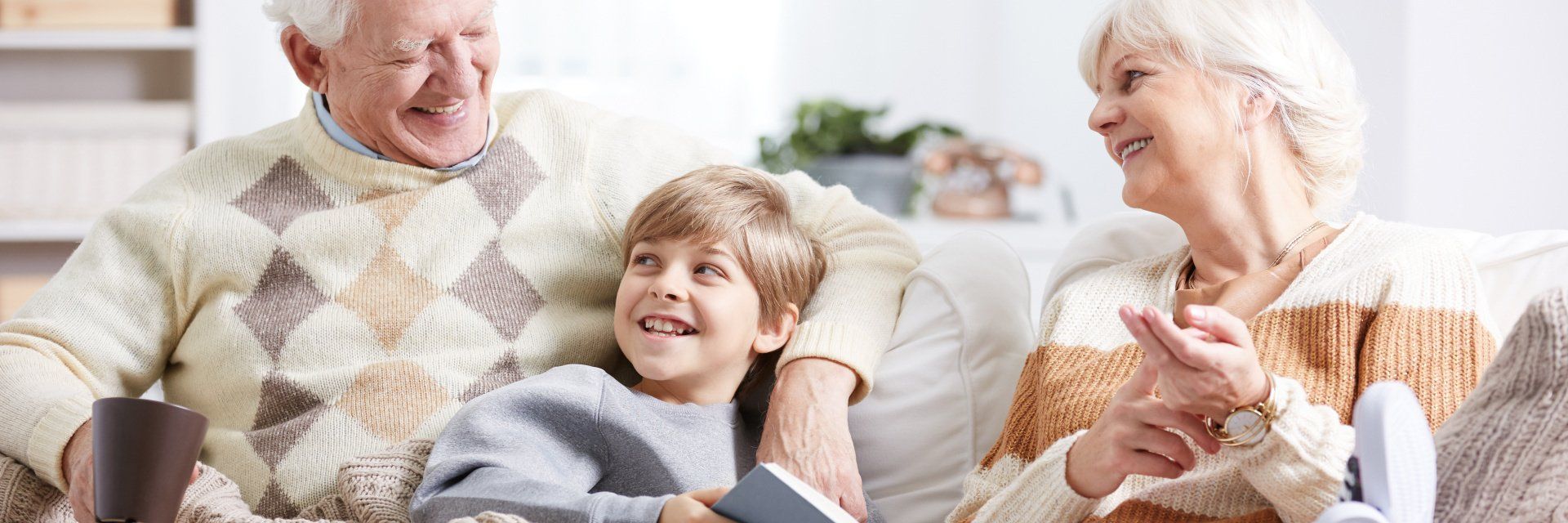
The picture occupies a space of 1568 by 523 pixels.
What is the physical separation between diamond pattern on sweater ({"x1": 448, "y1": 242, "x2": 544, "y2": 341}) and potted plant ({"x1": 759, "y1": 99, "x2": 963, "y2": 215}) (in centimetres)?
Result: 198

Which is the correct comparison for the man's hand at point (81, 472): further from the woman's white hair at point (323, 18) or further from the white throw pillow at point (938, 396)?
the white throw pillow at point (938, 396)

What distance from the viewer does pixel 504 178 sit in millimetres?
1605

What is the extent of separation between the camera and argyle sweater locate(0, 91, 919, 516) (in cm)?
146

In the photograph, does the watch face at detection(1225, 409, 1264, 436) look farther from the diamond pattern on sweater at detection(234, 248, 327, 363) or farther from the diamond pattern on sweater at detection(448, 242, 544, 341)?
the diamond pattern on sweater at detection(234, 248, 327, 363)

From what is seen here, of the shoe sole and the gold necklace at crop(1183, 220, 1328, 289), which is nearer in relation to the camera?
the shoe sole

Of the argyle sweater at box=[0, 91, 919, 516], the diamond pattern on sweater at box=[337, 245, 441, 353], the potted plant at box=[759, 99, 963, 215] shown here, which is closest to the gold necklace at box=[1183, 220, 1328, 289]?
the argyle sweater at box=[0, 91, 919, 516]

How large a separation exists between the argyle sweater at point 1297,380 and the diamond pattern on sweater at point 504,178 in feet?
2.26

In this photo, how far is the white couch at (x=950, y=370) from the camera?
1454 millimetres

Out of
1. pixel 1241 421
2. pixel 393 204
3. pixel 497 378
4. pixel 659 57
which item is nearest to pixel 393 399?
pixel 497 378

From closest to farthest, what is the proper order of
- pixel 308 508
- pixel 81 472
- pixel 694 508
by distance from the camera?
pixel 694 508 < pixel 81 472 < pixel 308 508

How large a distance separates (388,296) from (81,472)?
390 mm

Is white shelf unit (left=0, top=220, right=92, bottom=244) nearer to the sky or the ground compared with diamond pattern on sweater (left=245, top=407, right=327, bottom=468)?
nearer to the ground

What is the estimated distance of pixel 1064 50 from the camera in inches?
144

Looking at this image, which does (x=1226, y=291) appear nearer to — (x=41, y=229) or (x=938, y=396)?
(x=938, y=396)
